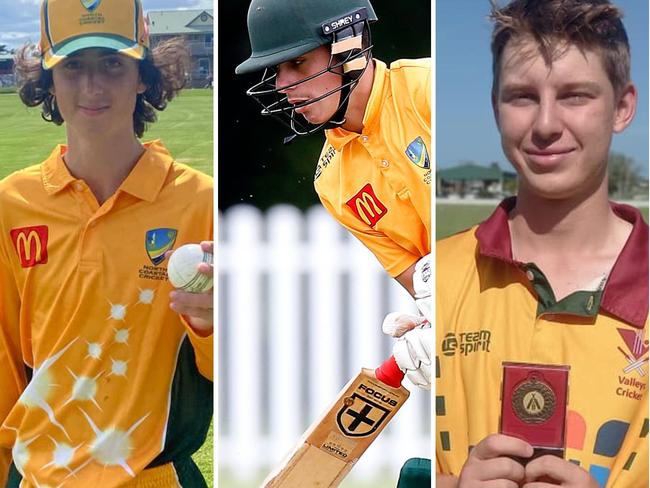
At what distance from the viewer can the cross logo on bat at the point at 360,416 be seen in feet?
11.8

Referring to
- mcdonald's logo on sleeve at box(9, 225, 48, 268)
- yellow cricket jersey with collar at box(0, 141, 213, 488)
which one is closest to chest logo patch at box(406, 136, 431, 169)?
yellow cricket jersey with collar at box(0, 141, 213, 488)

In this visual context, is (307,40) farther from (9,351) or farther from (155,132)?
(9,351)

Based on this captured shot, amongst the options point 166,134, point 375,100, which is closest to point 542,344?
point 375,100

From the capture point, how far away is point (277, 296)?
370cm

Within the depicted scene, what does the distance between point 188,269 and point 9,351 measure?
2.56 feet

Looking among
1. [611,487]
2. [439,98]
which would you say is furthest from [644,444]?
[439,98]

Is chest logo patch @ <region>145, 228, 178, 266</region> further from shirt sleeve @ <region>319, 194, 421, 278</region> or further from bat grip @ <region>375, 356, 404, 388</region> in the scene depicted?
bat grip @ <region>375, 356, 404, 388</region>

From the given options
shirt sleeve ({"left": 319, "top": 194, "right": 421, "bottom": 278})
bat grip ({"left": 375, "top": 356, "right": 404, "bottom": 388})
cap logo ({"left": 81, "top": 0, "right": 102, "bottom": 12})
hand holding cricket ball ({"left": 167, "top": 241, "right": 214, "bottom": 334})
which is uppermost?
cap logo ({"left": 81, "top": 0, "right": 102, "bottom": 12})

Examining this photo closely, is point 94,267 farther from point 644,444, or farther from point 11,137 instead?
point 644,444

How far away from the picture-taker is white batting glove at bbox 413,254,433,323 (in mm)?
3568

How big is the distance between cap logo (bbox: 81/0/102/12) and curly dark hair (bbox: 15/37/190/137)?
251mm

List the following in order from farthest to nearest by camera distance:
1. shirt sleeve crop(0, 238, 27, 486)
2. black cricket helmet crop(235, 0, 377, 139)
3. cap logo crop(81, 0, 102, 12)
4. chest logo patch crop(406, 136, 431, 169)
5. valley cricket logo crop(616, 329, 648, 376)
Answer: shirt sleeve crop(0, 238, 27, 486) < cap logo crop(81, 0, 102, 12) < chest logo patch crop(406, 136, 431, 169) < black cricket helmet crop(235, 0, 377, 139) < valley cricket logo crop(616, 329, 648, 376)

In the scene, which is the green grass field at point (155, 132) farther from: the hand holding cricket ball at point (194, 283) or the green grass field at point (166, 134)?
the hand holding cricket ball at point (194, 283)

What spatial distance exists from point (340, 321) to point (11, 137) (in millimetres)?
1422
